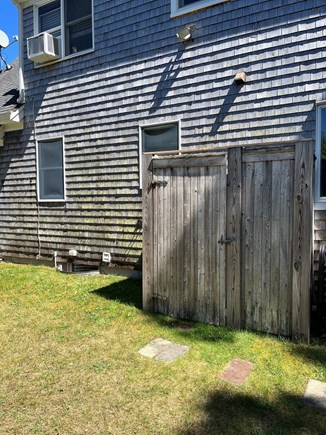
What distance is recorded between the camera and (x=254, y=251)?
370 centimetres

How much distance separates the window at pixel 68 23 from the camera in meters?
6.60

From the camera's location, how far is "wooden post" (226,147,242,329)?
12.3ft

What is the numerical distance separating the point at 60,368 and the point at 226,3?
512cm

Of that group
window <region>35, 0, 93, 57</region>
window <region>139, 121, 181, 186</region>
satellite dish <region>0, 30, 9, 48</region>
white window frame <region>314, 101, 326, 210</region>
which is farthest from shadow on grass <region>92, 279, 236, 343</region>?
satellite dish <region>0, 30, 9, 48</region>

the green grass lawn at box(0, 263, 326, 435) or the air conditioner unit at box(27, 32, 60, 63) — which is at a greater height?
the air conditioner unit at box(27, 32, 60, 63)

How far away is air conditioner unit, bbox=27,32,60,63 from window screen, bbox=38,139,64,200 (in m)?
1.64

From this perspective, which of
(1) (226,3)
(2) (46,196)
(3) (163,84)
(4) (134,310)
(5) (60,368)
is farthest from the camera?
(2) (46,196)

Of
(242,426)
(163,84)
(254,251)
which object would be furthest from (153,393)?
(163,84)

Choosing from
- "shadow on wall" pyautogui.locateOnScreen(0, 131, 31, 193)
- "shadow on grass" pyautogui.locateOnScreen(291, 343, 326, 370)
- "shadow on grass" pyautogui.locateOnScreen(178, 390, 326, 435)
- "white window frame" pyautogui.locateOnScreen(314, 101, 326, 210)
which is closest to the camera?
"shadow on grass" pyautogui.locateOnScreen(178, 390, 326, 435)

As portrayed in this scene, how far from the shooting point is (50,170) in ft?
23.9

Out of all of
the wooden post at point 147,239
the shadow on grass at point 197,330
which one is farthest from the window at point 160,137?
the shadow on grass at point 197,330

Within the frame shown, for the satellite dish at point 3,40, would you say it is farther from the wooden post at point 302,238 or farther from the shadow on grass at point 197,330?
the wooden post at point 302,238

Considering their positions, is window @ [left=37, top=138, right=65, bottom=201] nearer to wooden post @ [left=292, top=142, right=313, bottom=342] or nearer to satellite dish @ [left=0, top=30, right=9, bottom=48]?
satellite dish @ [left=0, top=30, right=9, bottom=48]

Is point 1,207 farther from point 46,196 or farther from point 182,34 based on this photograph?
point 182,34
